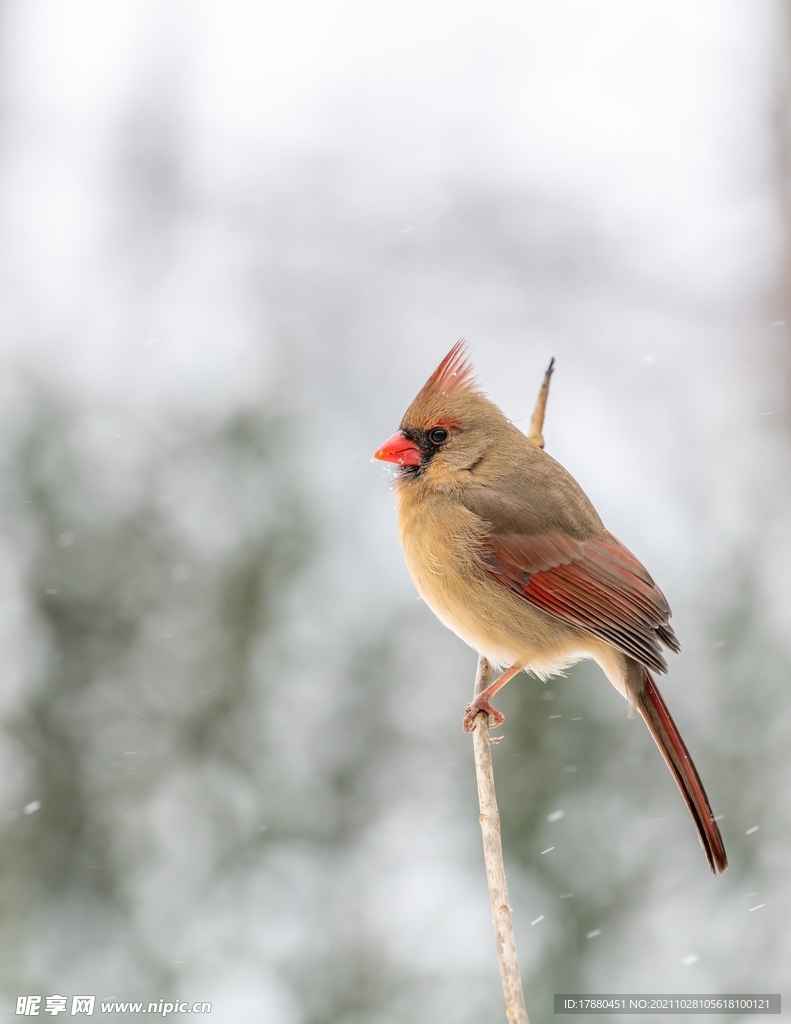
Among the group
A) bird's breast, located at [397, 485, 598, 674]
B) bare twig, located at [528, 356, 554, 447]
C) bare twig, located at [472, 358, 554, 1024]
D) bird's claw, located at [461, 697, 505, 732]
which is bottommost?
bird's claw, located at [461, 697, 505, 732]

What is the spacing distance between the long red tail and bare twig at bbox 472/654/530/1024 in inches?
13.0

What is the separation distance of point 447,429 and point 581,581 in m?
0.38

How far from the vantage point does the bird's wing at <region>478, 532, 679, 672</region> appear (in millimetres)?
1948

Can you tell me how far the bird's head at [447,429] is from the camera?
1988 millimetres

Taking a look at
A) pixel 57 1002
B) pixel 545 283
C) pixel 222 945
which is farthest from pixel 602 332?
pixel 57 1002

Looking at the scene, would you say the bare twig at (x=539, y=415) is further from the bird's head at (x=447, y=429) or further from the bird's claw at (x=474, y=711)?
the bird's claw at (x=474, y=711)

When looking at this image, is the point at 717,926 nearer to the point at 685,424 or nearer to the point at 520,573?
the point at 520,573

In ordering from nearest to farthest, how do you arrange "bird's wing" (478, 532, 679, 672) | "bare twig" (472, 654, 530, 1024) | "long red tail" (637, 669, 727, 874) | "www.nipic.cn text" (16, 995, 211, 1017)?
"bare twig" (472, 654, 530, 1024), "long red tail" (637, 669, 727, 874), "bird's wing" (478, 532, 679, 672), "www.nipic.cn text" (16, 995, 211, 1017)

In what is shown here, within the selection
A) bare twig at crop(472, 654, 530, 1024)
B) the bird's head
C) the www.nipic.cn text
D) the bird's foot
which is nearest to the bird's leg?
the bird's foot

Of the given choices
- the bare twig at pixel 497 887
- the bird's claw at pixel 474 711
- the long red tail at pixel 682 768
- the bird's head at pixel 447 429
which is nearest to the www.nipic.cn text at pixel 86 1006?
the bird's claw at pixel 474 711

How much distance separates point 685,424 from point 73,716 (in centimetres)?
240

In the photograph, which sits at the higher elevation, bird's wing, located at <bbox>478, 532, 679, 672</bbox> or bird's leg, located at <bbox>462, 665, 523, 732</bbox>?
bird's wing, located at <bbox>478, 532, 679, 672</bbox>

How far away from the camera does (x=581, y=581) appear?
198 cm

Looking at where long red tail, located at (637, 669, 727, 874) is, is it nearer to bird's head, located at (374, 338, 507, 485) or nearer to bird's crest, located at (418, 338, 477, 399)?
bird's head, located at (374, 338, 507, 485)
